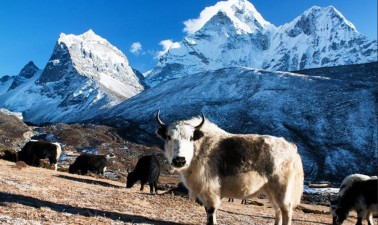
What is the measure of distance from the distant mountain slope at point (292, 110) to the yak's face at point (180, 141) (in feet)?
285

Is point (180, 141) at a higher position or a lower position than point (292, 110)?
lower

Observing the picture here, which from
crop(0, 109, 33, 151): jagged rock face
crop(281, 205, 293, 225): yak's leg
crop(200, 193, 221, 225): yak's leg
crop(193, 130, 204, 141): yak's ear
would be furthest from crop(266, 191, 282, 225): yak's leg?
crop(0, 109, 33, 151): jagged rock face

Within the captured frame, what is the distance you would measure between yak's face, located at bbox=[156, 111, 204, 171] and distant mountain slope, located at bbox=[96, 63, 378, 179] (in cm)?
8674

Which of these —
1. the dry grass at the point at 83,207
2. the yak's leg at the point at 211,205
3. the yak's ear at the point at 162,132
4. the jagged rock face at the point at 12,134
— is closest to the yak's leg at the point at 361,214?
the dry grass at the point at 83,207

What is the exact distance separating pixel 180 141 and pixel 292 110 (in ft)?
418

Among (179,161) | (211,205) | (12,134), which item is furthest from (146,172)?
(12,134)

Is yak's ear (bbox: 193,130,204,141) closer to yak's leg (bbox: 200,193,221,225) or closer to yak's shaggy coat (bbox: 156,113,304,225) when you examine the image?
yak's shaggy coat (bbox: 156,113,304,225)

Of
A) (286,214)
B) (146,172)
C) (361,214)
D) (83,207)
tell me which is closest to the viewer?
(286,214)

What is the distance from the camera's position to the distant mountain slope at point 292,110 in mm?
108125

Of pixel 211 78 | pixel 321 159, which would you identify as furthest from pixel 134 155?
pixel 211 78

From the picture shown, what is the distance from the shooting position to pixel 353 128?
118 metres

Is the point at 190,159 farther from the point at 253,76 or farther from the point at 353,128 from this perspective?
the point at 253,76

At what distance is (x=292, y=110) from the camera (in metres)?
134

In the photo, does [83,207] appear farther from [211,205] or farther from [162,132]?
[211,205]
